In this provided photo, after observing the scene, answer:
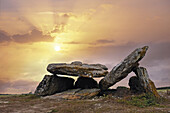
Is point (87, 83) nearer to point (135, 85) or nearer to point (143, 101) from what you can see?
point (135, 85)

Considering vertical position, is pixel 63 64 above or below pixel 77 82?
above

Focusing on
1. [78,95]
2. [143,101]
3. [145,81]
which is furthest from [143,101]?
[78,95]

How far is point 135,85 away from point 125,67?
8.46ft

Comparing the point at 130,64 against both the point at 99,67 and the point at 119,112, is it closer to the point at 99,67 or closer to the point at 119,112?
the point at 99,67

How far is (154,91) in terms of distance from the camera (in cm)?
1652

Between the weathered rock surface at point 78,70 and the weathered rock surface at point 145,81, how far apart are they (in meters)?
2.95

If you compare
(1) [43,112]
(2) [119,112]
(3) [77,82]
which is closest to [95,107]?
(2) [119,112]

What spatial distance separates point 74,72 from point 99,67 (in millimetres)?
2488

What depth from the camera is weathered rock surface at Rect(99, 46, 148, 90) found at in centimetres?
1664

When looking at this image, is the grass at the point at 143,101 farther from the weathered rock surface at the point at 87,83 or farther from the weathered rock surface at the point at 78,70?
the weathered rock surface at the point at 87,83

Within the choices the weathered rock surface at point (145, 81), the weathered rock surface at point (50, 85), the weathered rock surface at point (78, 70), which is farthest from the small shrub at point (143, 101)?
the weathered rock surface at point (50, 85)

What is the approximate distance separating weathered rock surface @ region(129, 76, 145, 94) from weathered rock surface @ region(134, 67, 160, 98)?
542 mm

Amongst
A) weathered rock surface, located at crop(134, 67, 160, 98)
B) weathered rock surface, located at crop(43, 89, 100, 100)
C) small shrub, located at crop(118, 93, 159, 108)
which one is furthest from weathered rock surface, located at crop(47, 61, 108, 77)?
small shrub, located at crop(118, 93, 159, 108)

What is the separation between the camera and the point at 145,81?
16.8 m
